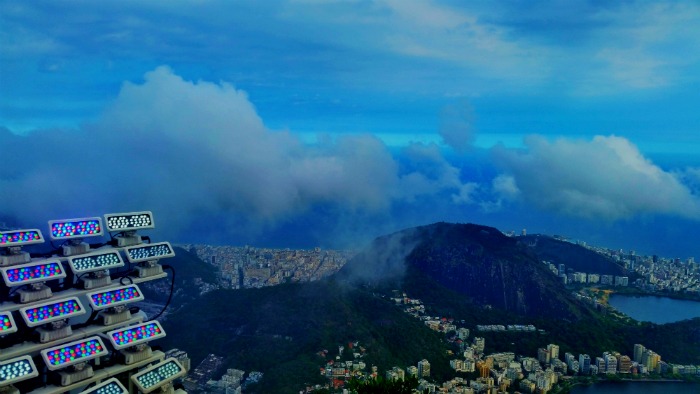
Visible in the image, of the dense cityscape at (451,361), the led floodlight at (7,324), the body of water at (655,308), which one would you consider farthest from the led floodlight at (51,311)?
the body of water at (655,308)

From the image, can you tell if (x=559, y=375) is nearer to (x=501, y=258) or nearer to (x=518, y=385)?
(x=518, y=385)

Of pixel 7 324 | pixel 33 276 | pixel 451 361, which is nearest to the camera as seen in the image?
pixel 7 324

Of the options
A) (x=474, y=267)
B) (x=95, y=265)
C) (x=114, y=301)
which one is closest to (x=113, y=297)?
(x=114, y=301)

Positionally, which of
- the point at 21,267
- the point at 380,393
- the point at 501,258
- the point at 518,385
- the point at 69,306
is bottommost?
the point at 518,385

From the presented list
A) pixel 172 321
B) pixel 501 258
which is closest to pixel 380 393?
pixel 172 321

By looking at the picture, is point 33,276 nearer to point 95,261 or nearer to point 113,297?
point 95,261

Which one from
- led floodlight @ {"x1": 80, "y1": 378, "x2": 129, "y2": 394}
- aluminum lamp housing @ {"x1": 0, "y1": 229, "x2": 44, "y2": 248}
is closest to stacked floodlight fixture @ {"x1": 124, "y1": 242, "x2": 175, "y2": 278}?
aluminum lamp housing @ {"x1": 0, "y1": 229, "x2": 44, "y2": 248}
